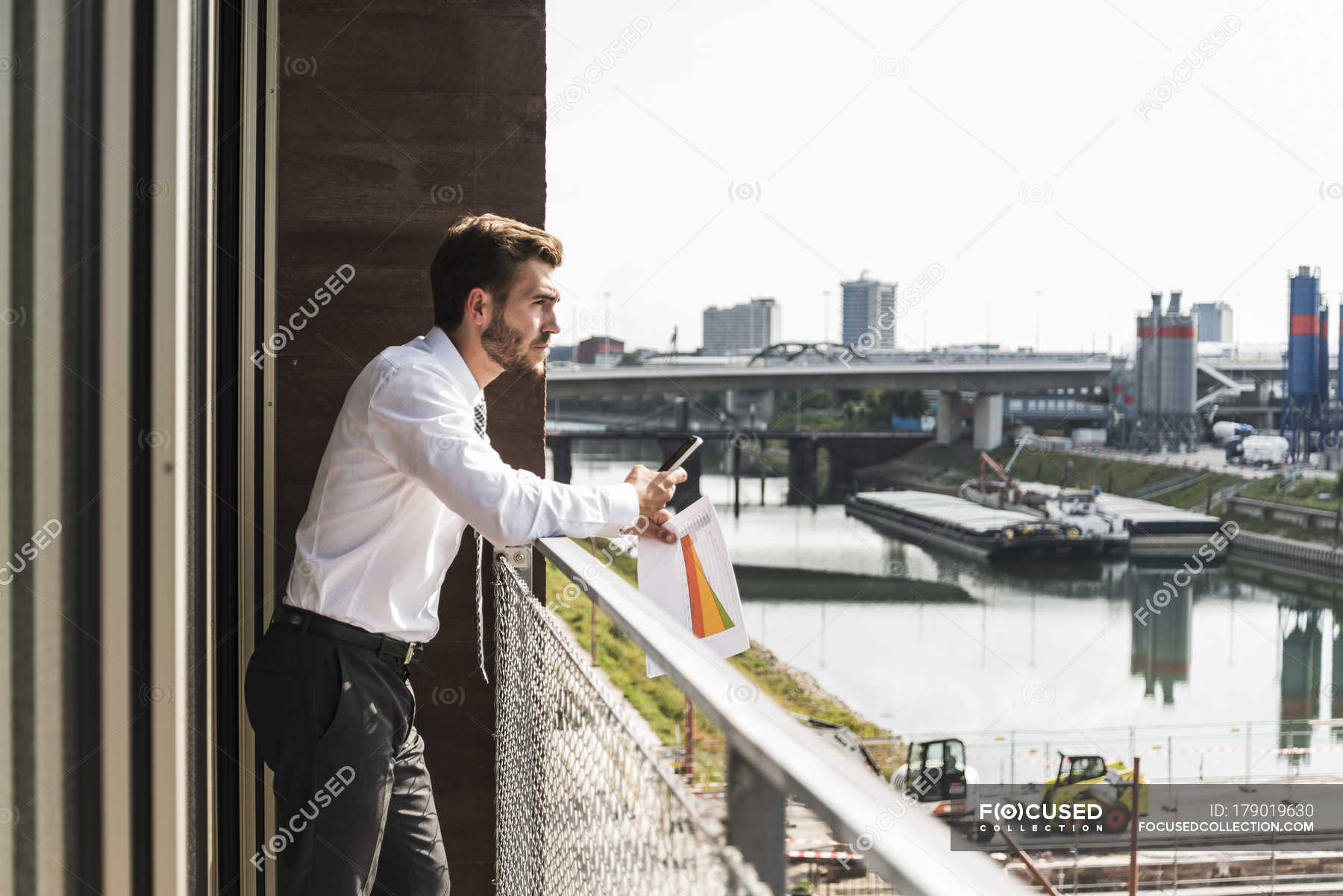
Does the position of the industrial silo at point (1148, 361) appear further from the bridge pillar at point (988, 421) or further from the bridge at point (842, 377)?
the bridge pillar at point (988, 421)

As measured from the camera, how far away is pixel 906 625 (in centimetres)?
2081

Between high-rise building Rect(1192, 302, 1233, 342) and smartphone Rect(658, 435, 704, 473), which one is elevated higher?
high-rise building Rect(1192, 302, 1233, 342)

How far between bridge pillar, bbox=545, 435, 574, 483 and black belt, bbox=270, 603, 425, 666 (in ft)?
73.7

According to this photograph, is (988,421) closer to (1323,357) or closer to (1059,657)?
(1323,357)

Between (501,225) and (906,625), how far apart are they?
20.1 metres

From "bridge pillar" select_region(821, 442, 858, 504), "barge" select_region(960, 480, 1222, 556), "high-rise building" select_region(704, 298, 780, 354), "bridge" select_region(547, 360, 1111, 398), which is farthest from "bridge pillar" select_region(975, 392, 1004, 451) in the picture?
"high-rise building" select_region(704, 298, 780, 354)

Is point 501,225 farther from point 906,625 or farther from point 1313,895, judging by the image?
point 906,625

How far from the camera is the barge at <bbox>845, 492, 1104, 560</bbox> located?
27.3m

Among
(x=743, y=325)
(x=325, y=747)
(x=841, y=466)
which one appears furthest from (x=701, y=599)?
(x=743, y=325)

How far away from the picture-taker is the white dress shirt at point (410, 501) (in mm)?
1352

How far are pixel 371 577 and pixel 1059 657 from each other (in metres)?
20.4

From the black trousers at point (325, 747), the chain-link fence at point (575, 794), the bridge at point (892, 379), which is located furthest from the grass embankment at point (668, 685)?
the black trousers at point (325, 747)

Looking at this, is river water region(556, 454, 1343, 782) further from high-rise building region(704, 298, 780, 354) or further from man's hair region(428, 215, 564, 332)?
man's hair region(428, 215, 564, 332)

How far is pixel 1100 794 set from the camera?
43.4 ft
